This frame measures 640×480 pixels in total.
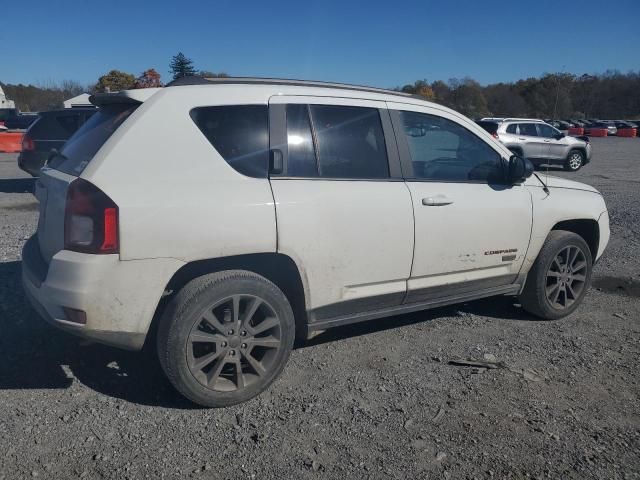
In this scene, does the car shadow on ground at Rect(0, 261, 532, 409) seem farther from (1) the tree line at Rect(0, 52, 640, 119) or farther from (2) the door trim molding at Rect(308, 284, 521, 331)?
(1) the tree line at Rect(0, 52, 640, 119)

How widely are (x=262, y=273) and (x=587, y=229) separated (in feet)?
10.7

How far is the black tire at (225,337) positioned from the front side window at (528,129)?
58.8 ft

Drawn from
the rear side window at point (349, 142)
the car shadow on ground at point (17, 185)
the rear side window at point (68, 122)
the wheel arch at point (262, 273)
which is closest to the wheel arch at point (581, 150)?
the rear side window at point (68, 122)

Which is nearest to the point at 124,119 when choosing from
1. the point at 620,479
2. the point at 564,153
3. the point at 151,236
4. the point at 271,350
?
the point at 151,236

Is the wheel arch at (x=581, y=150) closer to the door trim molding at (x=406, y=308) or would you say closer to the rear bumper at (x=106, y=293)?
the door trim molding at (x=406, y=308)

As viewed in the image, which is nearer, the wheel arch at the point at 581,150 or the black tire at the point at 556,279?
A: the black tire at the point at 556,279

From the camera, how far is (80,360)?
399 centimetres

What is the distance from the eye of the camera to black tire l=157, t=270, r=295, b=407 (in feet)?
10.5

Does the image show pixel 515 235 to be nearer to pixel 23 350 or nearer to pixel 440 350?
pixel 440 350

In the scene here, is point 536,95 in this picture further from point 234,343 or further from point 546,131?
point 234,343

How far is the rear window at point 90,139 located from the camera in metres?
3.34

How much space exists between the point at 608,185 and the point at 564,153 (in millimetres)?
5218

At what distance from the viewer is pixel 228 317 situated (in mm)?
3400

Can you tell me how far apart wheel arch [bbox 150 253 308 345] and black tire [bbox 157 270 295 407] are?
0.09 m
